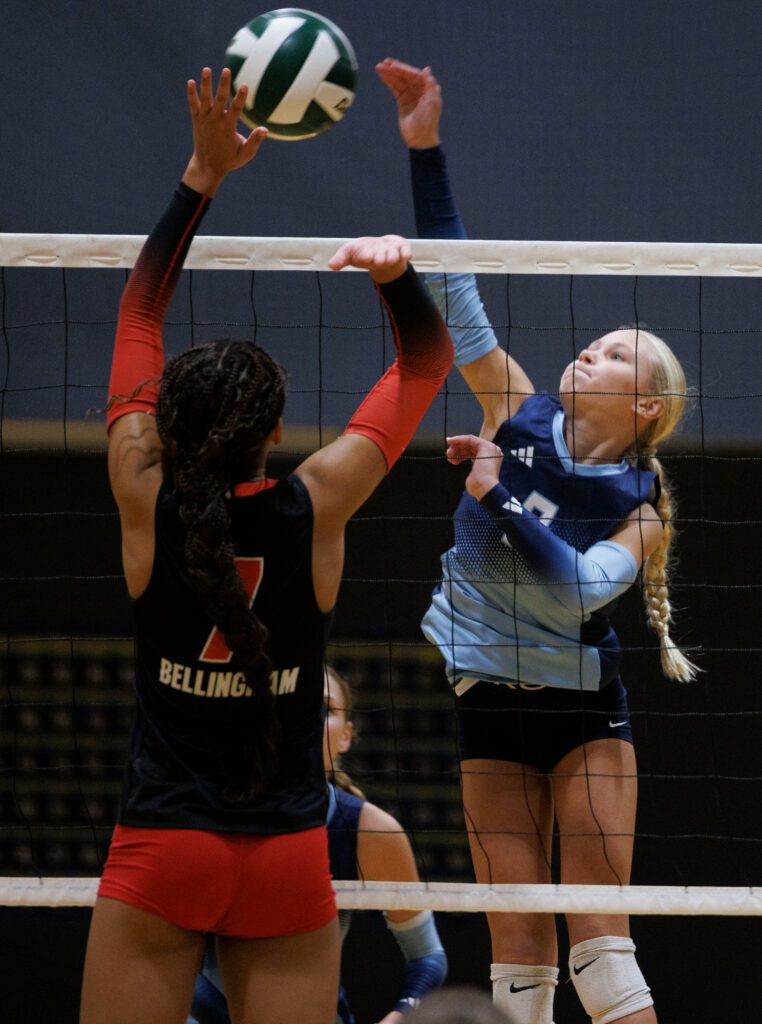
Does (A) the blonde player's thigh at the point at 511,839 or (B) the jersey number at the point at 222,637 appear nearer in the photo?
(B) the jersey number at the point at 222,637

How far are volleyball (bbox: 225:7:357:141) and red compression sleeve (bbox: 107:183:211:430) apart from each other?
0.61 meters

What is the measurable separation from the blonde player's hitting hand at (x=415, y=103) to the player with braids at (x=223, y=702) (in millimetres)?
946

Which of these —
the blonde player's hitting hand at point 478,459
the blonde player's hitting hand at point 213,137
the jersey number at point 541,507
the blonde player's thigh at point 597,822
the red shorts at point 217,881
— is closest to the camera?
the red shorts at point 217,881

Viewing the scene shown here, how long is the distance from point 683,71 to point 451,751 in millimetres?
2435

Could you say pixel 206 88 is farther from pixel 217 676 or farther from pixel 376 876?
pixel 376 876

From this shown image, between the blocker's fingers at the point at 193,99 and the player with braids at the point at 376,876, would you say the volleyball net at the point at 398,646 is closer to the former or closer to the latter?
the player with braids at the point at 376,876

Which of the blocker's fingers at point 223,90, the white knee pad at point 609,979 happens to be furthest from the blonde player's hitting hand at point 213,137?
the white knee pad at point 609,979

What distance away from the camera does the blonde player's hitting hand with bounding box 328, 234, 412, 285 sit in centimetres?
189

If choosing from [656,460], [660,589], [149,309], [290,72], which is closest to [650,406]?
[656,460]

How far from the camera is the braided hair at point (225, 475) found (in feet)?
5.56

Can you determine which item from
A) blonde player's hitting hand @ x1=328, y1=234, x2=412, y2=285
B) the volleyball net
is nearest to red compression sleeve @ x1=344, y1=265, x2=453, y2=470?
blonde player's hitting hand @ x1=328, y1=234, x2=412, y2=285

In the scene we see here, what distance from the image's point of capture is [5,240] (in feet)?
8.44

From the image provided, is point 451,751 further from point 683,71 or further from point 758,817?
point 683,71

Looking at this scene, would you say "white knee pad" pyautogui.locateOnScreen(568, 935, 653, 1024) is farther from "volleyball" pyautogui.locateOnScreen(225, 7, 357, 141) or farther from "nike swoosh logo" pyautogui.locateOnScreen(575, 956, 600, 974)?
"volleyball" pyautogui.locateOnScreen(225, 7, 357, 141)
